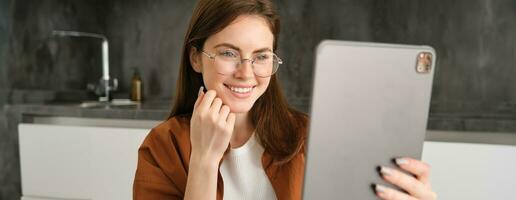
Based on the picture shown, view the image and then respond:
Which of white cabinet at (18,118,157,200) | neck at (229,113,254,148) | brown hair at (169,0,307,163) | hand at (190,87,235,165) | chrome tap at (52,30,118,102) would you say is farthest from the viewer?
chrome tap at (52,30,118,102)

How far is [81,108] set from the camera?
5.23 ft

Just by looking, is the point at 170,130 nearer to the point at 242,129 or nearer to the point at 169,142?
the point at 169,142

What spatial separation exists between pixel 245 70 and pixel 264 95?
0.22 meters

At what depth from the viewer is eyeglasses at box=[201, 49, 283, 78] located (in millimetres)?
749

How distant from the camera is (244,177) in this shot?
86 cm

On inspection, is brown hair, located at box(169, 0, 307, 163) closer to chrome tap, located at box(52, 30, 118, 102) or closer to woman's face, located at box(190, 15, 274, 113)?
woman's face, located at box(190, 15, 274, 113)

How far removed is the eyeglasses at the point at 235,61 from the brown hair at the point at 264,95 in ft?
0.17

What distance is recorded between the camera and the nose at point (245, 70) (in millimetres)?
739

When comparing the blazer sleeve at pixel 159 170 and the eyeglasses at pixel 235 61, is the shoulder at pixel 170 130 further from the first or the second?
the eyeglasses at pixel 235 61

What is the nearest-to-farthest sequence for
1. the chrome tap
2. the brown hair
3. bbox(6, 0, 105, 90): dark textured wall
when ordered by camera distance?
the brown hair
bbox(6, 0, 105, 90): dark textured wall
the chrome tap

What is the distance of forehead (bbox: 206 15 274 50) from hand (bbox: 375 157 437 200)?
0.35m

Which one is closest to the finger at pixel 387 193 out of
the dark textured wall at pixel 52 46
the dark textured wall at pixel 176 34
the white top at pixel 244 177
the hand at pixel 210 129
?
the hand at pixel 210 129

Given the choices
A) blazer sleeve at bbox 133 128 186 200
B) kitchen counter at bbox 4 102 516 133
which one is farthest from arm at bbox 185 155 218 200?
kitchen counter at bbox 4 102 516 133

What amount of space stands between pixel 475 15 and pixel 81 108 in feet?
5.83
